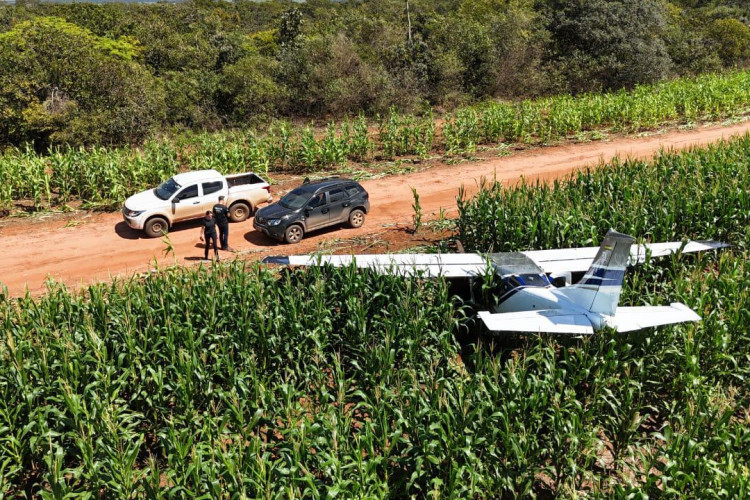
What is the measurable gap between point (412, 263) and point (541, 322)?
10.3 ft

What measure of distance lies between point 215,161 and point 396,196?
742cm

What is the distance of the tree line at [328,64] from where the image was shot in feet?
91.0

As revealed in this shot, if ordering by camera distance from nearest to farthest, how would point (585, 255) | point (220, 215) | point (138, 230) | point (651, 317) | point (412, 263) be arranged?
point (651, 317) < point (412, 263) < point (585, 255) < point (220, 215) < point (138, 230)

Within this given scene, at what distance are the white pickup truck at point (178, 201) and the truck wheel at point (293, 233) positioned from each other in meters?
3.06

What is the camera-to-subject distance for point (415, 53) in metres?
38.3

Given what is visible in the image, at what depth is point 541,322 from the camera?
33.3 ft

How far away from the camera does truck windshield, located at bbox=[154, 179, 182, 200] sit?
19.7 meters

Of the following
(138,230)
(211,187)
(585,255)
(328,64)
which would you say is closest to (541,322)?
(585,255)

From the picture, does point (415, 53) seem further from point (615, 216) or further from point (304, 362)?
point (304, 362)

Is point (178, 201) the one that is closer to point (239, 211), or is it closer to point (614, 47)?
point (239, 211)

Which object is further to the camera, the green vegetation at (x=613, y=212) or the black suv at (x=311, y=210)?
the black suv at (x=311, y=210)

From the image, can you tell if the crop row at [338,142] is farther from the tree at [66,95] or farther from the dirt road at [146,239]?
the dirt road at [146,239]

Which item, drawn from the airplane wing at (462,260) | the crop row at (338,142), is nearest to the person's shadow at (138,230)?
the crop row at (338,142)

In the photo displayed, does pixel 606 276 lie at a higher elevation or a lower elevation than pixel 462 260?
higher
